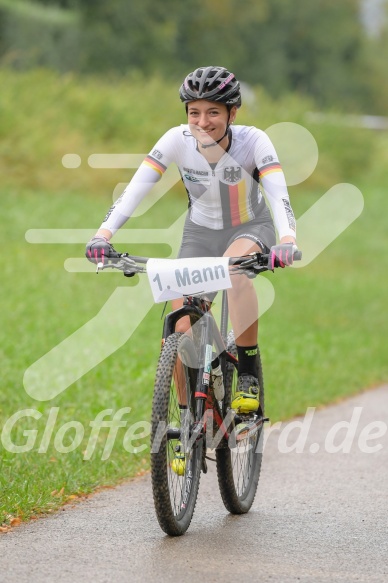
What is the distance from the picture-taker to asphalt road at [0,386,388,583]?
5.62 metres

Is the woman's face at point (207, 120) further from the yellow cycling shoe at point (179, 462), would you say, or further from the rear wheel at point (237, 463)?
the yellow cycling shoe at point (179, 462)

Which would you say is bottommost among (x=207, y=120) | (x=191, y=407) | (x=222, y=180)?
(x=191, y=407)

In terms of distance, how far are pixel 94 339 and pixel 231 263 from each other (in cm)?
726

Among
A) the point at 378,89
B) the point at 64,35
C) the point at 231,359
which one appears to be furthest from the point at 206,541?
the point at 378,89

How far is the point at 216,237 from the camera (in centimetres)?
701

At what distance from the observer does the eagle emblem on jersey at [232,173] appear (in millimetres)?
6824

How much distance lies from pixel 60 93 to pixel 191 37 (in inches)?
1474

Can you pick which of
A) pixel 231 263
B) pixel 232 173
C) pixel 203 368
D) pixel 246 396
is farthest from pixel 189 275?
pixel 246 396

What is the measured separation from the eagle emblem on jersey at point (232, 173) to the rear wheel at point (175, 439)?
1.03 meters

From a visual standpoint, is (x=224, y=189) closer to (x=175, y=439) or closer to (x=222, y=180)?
(x=222, y=180)

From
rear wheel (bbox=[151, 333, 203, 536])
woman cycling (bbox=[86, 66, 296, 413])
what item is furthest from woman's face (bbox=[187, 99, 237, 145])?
rear wheel (bbox=[151, 333, 203, 536])

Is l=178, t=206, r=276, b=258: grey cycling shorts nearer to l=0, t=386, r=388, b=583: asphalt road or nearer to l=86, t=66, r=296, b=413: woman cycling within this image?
l=86, t=66, r=296, b=413: woman cycling

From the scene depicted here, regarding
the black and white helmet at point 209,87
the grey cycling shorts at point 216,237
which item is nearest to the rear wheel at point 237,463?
the grey cycling shorts at point 216,237

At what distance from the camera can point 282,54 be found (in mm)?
70875
